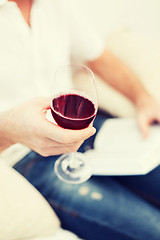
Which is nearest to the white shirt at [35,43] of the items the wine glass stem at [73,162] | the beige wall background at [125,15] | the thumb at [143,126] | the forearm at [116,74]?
the forearm at [116,74]

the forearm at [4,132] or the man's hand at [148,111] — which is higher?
the forearm at [4,132]

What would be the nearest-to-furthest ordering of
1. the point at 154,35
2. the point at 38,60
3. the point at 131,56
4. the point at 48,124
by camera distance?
the point at 48,124
the point at 38,60
the point at 131,56
the point at 154,35

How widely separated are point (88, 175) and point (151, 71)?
58 centimetres

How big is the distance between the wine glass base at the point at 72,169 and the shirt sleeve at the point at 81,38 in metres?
0.46

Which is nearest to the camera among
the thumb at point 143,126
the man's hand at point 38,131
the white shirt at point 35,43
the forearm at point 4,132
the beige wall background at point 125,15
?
the man's hand at point 38,131

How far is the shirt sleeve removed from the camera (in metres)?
0.99

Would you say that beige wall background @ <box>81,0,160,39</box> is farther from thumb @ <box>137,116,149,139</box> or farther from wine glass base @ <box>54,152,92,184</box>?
wine glass base @ <box>54,152,92,184</box>

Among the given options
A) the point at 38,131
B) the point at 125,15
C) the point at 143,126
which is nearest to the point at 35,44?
the point at 38,131

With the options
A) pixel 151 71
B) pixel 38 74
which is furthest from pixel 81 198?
pixel 151 71

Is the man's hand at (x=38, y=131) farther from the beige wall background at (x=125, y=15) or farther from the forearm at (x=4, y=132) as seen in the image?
the beige wall background at (x=125, y=15)

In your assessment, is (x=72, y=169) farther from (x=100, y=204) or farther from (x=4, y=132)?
Answer: (x=4, y=132)

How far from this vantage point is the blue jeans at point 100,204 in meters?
0.76

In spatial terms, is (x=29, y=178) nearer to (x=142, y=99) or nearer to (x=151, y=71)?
(x=142, y=99)

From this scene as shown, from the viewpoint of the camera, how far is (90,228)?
784mm
